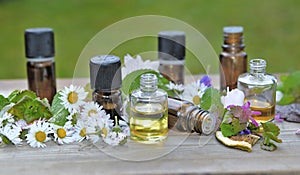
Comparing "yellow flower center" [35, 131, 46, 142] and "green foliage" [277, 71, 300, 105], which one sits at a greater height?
"green foliage" [277, 71, 300, 105]

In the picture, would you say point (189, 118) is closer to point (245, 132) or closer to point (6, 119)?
point (245, 132)

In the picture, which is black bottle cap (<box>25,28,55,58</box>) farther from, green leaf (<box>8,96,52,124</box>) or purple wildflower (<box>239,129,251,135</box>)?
purple wildflower (<box>239,129,251,135</box>)

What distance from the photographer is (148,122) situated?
0.94 meters

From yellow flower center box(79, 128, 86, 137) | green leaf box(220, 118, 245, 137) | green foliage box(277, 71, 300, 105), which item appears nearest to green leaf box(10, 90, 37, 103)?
yellow flower center box(79, 128, 86, 137)

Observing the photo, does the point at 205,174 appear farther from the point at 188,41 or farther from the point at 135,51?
the point at 135,51

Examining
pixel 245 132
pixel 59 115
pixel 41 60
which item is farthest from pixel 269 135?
pixel 41 60

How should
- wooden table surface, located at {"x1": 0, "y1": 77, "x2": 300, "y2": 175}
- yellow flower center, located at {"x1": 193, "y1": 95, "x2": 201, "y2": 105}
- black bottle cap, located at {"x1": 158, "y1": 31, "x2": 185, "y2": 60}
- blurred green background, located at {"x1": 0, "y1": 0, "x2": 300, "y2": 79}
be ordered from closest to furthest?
1. wooden table surface, located at {"x1": 0, "y1": 77, "x2": 300, "y2": 175}
2. yellow flower center, located at {"x1": 193, "y1": 95, "x2": 201, "y2": 105}
3. black bottle cap, located at {"x1": 158, "y1": 31, "x2": 185, "y2": 60}
4. blurred green background, located at {"x1": 0, "y1": 0, "x2": 300, "y2": 79}

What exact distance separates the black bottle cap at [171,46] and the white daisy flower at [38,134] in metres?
0.35

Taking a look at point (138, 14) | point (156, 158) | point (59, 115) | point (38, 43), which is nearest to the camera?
point (156, 158)

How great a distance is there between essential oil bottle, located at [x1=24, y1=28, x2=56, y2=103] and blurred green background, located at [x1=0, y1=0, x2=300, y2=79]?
1390 millimetres

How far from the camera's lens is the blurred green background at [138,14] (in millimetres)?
2775

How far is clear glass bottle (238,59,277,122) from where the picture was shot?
1.01 m

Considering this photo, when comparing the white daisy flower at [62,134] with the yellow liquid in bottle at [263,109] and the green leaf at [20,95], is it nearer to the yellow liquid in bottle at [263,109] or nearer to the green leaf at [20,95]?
the green leaf at [20,95]

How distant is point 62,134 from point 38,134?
45 millimetres
